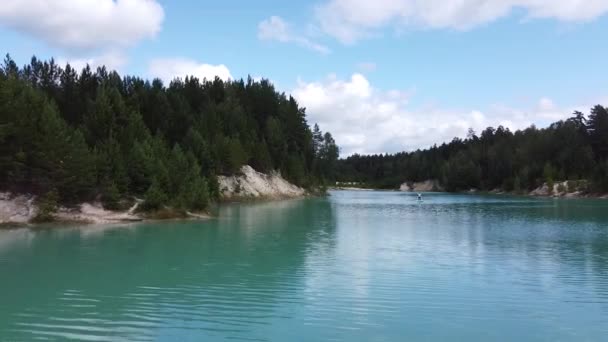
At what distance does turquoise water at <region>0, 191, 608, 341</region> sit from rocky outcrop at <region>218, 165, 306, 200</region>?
2060 inches

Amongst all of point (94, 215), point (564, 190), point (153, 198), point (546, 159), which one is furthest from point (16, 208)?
point (546, 159)

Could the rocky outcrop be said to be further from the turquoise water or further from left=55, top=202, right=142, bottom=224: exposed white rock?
the turquoise water

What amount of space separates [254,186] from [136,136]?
3716cm

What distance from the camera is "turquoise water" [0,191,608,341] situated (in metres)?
14.5

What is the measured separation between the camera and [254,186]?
97688 millimetres

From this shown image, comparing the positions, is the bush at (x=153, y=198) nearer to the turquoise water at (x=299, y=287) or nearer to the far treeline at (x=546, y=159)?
the turquoise water at (x=299, y=287)

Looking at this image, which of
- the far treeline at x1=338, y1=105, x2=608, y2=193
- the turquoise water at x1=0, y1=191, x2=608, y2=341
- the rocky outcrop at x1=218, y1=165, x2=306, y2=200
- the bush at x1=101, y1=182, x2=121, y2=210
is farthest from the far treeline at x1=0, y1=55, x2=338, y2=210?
the far treeline at x1=338, y1=105, x2=608, y2=193

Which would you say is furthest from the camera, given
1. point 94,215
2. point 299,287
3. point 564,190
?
point 564,190

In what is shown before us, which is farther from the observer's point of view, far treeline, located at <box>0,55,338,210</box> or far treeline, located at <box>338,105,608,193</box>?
far treeline, located at <box>338,105,608,193</box>

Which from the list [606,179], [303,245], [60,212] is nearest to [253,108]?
[606,179]

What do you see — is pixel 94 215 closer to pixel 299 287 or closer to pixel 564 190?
pixel 299 287

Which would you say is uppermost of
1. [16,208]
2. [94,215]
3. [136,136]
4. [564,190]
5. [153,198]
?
[136,136]

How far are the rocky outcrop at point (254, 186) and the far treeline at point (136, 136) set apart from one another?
1.86m

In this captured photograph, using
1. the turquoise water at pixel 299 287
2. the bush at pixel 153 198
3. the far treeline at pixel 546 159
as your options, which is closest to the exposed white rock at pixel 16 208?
the turquoise water at pixel 299 287
